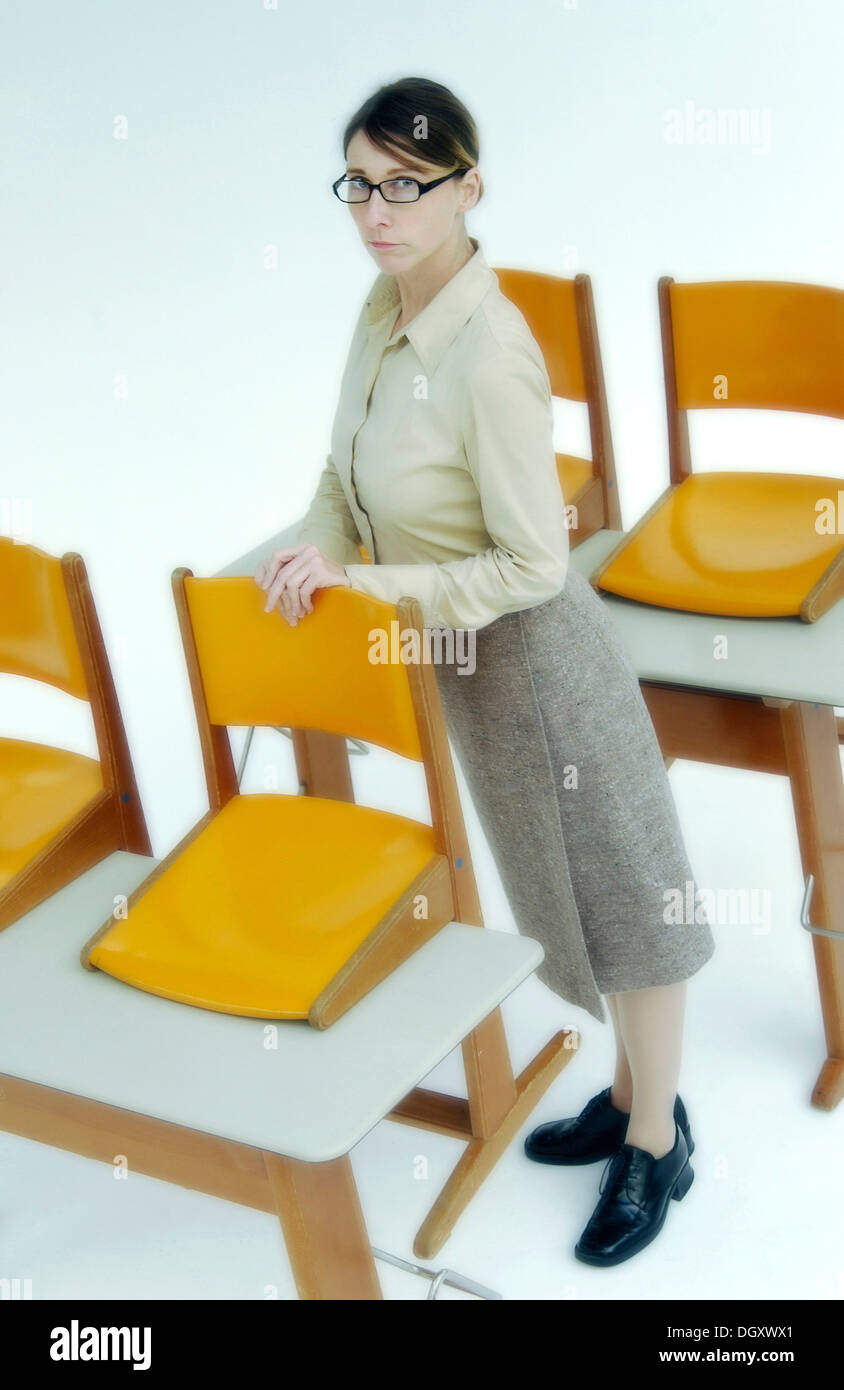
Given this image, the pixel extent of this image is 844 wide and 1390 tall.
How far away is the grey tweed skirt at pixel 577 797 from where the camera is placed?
6.89ft

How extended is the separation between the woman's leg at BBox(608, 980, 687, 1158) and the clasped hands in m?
0.70

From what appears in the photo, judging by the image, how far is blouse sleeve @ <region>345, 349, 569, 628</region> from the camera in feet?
6.23

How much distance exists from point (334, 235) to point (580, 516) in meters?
2.40

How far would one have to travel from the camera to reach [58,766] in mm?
2461

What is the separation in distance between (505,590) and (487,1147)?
93 cm

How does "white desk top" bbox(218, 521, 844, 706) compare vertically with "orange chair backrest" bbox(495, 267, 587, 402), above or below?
below

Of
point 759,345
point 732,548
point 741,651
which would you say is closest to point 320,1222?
point 741,651

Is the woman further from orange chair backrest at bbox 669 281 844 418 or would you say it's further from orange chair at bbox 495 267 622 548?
orange chair backrest at bbox 669 281 844 418

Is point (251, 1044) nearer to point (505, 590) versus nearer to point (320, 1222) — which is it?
point (320, 1222)

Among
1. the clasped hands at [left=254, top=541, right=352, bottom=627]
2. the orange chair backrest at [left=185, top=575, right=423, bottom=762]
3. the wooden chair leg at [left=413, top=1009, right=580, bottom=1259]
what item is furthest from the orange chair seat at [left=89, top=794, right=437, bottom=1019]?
the wooden chair leg at [left=413, top=1009, right=580, bottom=1259]

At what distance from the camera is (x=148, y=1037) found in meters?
1.85

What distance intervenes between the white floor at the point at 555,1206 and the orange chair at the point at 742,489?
29.7 inches

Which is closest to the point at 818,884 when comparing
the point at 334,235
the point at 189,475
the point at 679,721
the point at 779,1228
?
the point at 679,721
